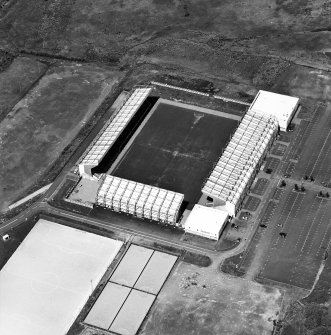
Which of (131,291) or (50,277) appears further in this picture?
(50,277)

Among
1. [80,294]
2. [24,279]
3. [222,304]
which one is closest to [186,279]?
[222,304]

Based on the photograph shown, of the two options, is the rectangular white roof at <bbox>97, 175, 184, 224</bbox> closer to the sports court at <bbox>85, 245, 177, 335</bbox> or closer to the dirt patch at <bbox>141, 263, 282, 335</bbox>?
the sports court at <bbox>85, 245, 177, 335</bbox>

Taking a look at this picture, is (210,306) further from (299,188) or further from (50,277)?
(299,188)

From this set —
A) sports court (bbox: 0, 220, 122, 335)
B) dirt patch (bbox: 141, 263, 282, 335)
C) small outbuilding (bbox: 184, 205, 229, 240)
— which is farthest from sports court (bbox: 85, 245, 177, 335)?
small outbuilding (bbox: 184, 205, 229, 240)

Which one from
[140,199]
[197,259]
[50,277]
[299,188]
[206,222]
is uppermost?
[299,188]

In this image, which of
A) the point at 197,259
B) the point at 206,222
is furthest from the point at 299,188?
the point at 197,259

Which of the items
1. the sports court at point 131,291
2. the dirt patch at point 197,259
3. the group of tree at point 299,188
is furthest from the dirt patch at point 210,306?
Answer: the group of tree at point 299,188
